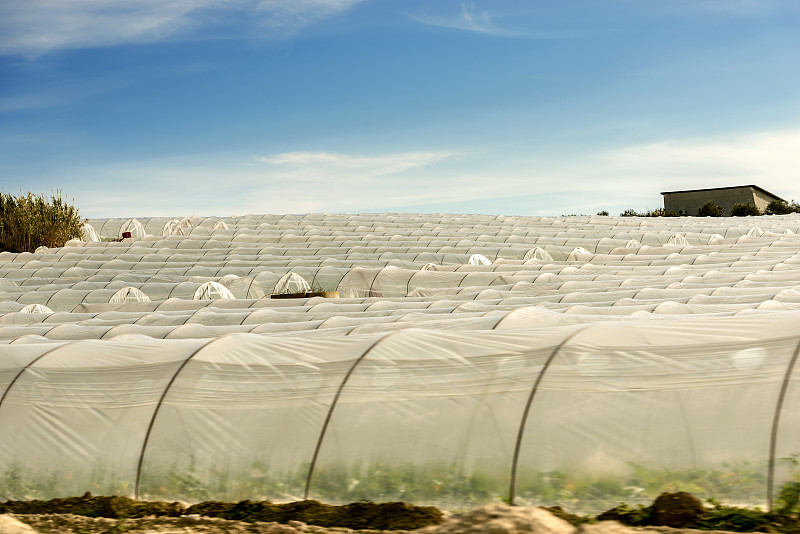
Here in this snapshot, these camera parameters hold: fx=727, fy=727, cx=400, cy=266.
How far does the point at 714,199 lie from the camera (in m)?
85.7

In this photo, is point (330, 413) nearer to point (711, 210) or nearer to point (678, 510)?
point (678, 510)

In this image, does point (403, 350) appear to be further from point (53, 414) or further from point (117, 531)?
point (53, 414)

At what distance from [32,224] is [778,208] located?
248 feet

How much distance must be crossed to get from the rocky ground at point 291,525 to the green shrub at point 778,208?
276 feet

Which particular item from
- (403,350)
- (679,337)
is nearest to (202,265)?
(403,350)

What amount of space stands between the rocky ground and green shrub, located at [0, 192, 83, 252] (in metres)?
41.8

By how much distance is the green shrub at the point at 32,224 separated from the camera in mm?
47781

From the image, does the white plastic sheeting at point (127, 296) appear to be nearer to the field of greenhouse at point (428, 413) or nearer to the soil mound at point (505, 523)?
the field of greenhouse at point (428, 413)

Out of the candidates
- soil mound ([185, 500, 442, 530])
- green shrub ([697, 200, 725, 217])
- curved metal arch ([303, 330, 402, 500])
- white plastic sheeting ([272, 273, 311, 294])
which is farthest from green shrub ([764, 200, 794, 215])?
soil mound ([185, 500, 442, 530])

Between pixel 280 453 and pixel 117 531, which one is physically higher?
pixel 280 453

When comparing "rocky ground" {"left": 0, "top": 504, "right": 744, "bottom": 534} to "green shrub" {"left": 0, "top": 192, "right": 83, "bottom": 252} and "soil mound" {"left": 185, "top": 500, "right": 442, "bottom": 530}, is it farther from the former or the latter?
A: "green shrub" {"left": 0, "top": 192, "right": 83, "bottom": 252}

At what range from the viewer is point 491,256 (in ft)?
137

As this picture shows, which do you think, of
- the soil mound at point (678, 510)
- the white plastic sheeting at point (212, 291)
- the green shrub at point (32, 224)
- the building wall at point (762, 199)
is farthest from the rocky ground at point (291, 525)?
the building wall at point (762, 199)

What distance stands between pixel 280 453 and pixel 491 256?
32317 millimetres
